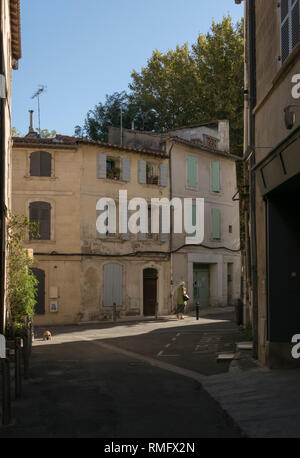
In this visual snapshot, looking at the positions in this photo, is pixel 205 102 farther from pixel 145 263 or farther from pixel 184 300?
pixel 184 300

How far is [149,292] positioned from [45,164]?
862 cm

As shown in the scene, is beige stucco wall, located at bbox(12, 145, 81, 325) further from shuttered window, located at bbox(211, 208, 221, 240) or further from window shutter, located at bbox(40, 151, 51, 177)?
shuttered window, located at bbox(211, 208, 221, 240)

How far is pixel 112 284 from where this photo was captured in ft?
93.5

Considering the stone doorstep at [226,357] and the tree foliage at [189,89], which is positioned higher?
the tree foliage at [189,89]

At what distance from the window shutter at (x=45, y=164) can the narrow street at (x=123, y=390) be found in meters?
10.6

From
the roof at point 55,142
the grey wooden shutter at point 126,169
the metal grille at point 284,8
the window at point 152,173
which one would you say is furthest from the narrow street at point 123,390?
the window at point 152,173

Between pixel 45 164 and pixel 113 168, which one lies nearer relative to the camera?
pixel 45 164

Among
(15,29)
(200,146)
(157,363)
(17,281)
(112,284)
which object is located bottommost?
(157,363)

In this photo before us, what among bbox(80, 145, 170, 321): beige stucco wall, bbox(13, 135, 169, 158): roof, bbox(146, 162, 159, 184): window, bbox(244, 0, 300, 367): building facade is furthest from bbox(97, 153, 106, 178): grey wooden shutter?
bbox(244, 0, 300, 367): building facade

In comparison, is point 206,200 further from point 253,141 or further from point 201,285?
point 253,141

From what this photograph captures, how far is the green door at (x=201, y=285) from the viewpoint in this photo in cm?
3369

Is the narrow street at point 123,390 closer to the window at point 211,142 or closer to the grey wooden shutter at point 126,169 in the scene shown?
A: the grey wooden shutter at point 126,169

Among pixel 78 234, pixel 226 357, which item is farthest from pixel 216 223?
pixel 226 357

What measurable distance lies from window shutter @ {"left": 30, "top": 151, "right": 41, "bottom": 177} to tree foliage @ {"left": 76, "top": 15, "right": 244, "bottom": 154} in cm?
1412
